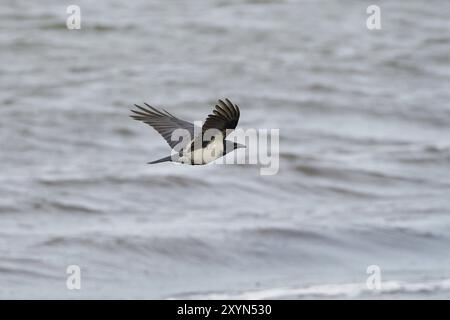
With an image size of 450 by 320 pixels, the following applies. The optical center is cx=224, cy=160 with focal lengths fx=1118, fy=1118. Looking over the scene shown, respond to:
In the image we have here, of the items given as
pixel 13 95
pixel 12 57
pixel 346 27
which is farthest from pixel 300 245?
pixel 346 27

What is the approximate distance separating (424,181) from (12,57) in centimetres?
646

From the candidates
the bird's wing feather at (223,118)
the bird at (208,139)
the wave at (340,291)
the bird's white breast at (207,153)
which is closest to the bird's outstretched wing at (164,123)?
the bird at (208,139)

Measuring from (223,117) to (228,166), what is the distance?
6568 millimetres

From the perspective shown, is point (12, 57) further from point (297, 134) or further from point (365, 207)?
point (365, 207)

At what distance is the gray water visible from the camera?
8984 mm

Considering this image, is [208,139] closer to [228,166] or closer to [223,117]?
[223,117]

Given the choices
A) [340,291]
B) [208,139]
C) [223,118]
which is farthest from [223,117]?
[340,291]

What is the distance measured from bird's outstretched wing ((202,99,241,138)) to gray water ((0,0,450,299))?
9.76 ft

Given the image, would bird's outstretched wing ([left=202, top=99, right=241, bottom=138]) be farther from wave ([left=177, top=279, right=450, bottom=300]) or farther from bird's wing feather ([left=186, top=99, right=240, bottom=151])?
wave ([left=177, top=279, right=450, bottom=300])

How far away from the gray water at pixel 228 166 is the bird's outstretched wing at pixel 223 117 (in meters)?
2.97

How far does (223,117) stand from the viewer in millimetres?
5359

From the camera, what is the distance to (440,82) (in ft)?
50.1

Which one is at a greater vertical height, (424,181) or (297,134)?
(297,134)

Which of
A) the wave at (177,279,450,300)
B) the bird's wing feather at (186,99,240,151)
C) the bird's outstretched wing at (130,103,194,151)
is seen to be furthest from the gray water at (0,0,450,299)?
the bird's wing feather at (186,99,240,151)
